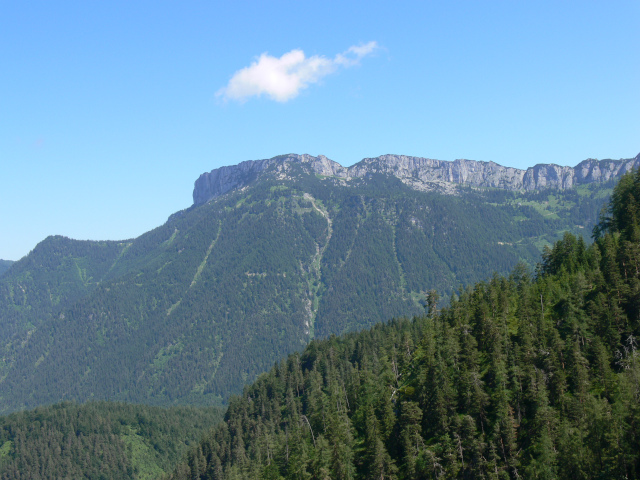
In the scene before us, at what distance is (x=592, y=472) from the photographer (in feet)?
225

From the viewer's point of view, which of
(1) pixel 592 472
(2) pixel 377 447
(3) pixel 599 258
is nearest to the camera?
(1) pixel 592 472

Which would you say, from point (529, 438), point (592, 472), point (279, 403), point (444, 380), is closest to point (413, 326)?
point (279, 403)

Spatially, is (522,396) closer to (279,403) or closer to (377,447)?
(377,447)

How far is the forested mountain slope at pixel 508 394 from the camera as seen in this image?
73.6m

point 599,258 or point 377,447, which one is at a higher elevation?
point 599,258

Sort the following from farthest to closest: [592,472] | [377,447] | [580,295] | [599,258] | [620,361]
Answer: [599,258] < [580,295] < [377,447] < [620,361] < [592,472]

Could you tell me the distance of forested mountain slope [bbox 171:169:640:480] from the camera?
73562 mm

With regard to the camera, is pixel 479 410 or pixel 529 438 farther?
pixel 479 410

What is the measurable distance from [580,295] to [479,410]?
32228mm

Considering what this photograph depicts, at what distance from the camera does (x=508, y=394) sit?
285 ft

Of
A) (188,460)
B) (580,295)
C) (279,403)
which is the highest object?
(580,295)

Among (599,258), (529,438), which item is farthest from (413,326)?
(529,438)

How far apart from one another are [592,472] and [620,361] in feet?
80.9

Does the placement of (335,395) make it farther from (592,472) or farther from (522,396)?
(592,472)
